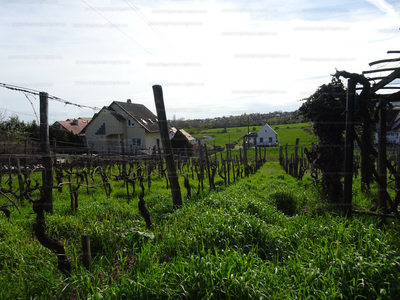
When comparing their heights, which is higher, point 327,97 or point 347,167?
point 327,97

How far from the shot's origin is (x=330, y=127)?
292 inches

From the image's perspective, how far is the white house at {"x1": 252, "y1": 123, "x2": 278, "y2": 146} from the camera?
35000mm

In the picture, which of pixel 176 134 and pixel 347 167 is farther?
pixel 176 134

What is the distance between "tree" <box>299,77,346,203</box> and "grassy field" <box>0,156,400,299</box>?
2716 millimetres

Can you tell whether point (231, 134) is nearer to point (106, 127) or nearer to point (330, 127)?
point (106, 127)

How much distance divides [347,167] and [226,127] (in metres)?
14.0

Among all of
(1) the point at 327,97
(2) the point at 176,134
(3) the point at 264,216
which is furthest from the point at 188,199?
(2) the point at 176,134

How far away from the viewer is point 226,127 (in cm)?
1881

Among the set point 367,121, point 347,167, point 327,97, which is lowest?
point 347,167

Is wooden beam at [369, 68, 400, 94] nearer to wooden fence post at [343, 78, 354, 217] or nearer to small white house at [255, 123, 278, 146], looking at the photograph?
wooden fence post at [343, 78, 354, 217]

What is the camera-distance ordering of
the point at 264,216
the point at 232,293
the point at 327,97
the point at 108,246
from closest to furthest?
the point at 232,293 → the point at 108,246 → the point at 264,216 → the point at 327,97

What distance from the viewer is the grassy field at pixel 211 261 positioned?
9.12 ft

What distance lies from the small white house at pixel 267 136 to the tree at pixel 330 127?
26.7 metres

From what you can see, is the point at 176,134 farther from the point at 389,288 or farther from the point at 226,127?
the point at 389,288
